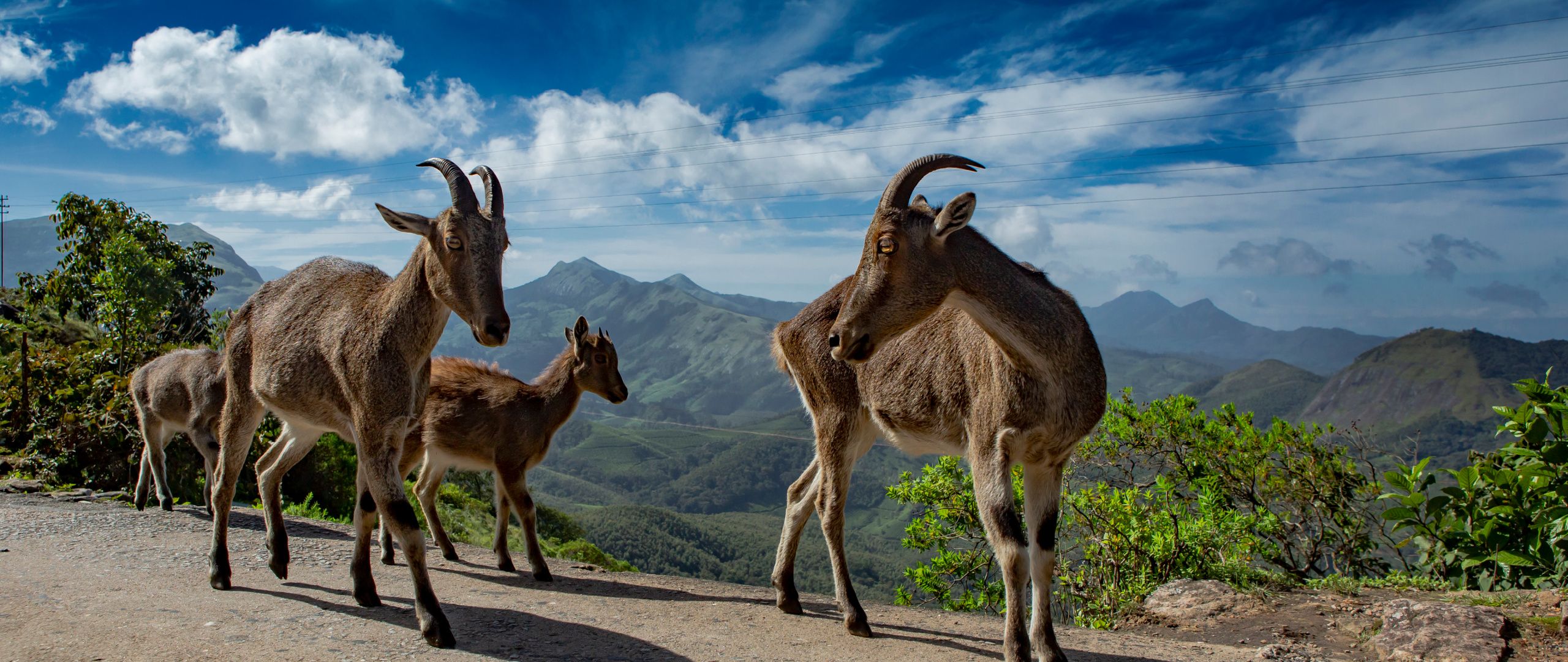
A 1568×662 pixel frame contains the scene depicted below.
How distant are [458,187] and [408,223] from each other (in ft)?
1.34

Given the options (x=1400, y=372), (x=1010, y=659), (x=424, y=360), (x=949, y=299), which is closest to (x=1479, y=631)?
(x=1010, y=659)

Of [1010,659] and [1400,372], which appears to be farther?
[1400,372]

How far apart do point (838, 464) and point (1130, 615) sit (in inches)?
116

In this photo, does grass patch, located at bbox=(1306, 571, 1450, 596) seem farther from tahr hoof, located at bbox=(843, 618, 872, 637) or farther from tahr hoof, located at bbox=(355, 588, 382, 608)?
tahr hoof, located at bbox=(355, 588, 382, 608)

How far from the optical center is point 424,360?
6.12m

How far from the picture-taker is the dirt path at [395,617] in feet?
17.3

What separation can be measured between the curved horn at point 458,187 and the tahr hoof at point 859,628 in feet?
13.1

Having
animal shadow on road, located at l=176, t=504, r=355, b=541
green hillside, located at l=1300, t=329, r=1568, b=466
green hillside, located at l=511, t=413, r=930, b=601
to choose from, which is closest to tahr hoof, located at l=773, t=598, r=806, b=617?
animal shadow on road, located at l=176, t=504, r=355, b=541

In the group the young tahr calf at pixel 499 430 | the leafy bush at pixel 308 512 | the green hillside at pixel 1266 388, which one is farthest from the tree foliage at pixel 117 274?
the green hillside at pixel 1266 388

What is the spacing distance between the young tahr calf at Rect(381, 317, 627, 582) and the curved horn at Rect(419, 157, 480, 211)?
3.55 meters

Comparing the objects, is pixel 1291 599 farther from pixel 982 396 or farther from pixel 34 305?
pixel 34 305

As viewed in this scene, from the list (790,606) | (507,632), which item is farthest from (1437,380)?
(507,632)

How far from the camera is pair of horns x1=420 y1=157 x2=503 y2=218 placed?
5.77 m

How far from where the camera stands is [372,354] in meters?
5.85
